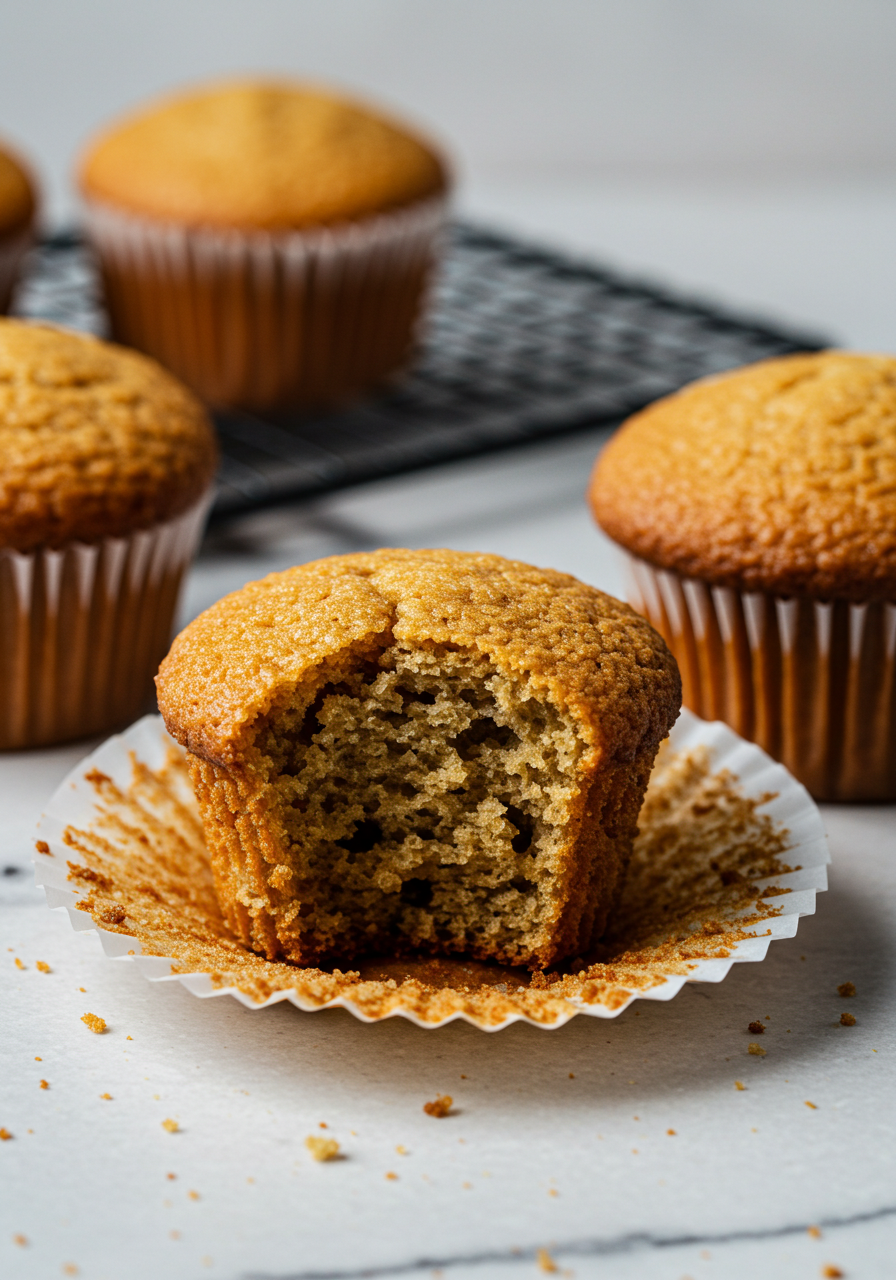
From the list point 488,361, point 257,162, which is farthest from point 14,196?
point 488,361

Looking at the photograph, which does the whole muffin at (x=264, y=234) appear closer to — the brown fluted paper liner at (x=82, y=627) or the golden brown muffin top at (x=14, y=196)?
the golden brown muffin top at (x=14, y=196)


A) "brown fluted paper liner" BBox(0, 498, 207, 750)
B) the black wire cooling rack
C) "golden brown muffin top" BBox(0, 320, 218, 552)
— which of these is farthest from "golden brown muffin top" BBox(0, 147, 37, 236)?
"brown fluted paper liner" BBox(0, 498, 207, 750)

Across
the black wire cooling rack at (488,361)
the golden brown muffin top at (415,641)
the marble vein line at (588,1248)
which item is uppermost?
the golden brown muffin top at (415,641)

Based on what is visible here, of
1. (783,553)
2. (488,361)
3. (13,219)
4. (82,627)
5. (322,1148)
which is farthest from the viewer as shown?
(488,361)

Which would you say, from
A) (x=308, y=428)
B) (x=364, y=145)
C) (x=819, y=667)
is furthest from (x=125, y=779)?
(x=364, y=145)

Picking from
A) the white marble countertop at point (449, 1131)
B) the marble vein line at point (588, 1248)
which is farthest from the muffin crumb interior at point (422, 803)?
the marble vein line at point (588, 1248)

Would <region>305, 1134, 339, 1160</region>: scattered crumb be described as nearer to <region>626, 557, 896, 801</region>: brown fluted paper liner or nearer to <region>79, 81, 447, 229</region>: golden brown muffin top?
<region>626, 557, 896, 801</region>: brown fluted paper liner

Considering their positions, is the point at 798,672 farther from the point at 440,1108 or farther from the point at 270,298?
the point at 270,298

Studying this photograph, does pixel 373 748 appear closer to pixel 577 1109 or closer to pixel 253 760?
pixel 253 760
